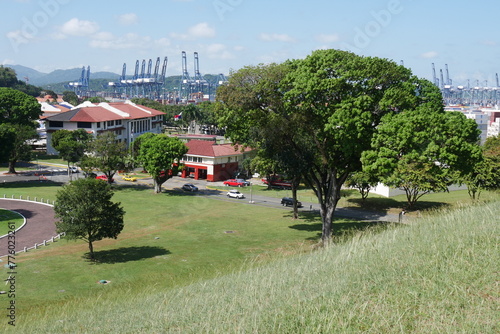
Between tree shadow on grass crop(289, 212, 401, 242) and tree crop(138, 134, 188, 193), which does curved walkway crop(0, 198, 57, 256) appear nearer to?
tree crop(138, 134, 188, 193)

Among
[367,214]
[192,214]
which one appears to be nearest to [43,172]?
[192,214]

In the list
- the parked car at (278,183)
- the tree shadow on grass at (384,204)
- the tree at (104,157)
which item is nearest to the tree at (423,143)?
the tree shadow on grass at (384,204)

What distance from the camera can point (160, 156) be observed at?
61812 mm

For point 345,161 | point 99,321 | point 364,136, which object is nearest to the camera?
point 99,321

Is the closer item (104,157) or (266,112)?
(266,112)

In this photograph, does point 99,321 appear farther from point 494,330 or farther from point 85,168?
point 85,168

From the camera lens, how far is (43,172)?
7662cm

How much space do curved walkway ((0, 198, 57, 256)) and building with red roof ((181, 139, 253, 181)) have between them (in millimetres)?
30576

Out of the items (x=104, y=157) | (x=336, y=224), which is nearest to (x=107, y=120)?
(x=104, y=157)

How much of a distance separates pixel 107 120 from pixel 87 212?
6828 cm

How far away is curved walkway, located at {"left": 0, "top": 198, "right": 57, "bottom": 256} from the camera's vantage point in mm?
36875

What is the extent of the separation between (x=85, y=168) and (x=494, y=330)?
204ft

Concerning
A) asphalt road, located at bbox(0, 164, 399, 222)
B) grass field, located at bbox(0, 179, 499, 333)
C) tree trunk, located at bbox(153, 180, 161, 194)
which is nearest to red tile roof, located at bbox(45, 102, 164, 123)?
asphalt road, located at bbox(0, 164, 399, 222)

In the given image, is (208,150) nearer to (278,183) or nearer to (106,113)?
(278,183)
